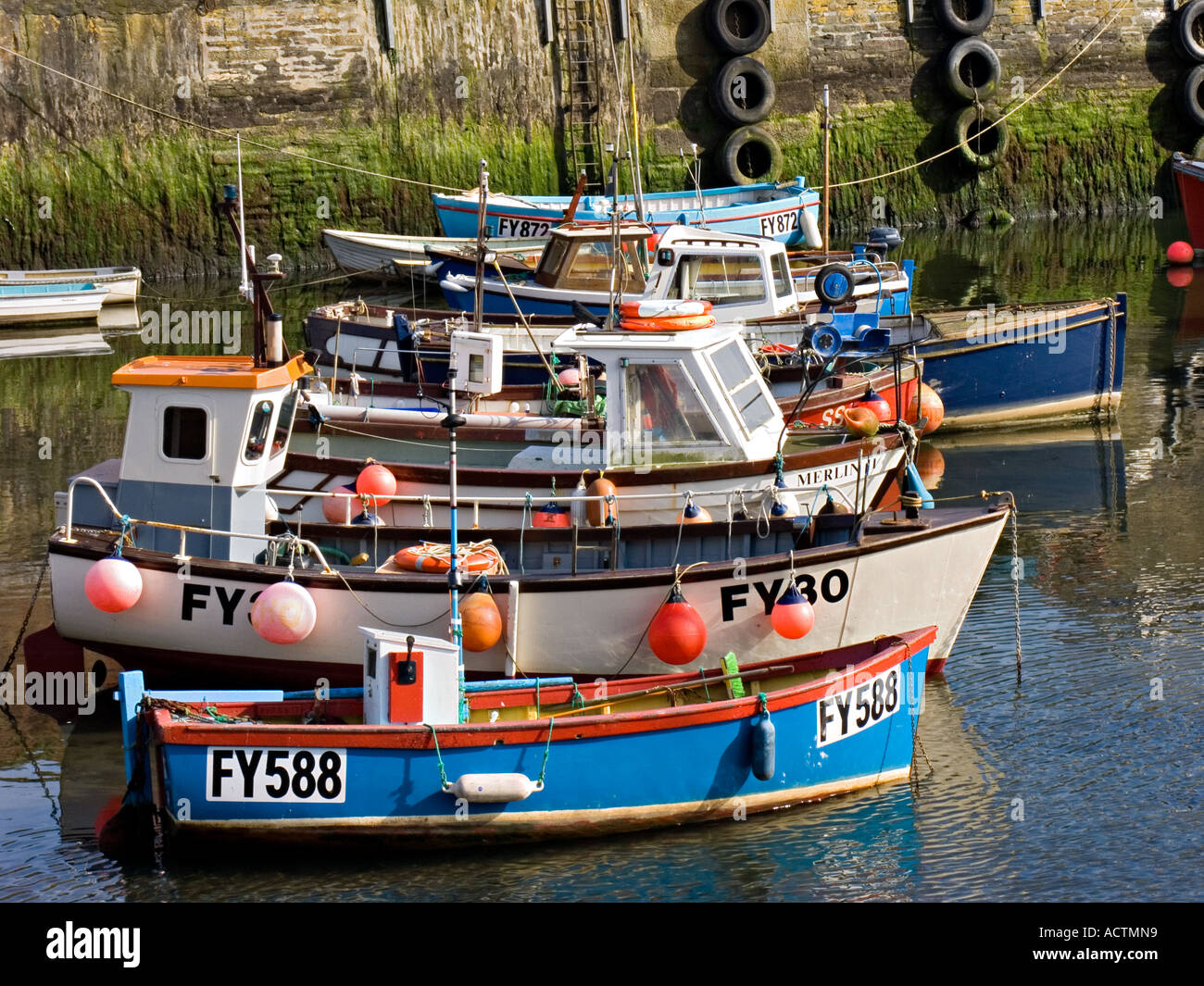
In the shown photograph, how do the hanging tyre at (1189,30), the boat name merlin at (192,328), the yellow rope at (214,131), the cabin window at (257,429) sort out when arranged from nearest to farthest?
1. the cabin window at (257,429)
2. the boat name merlin at (192,328)
3. the yellow rope at (214,131)
4. the hanging tyre at (1189,30)

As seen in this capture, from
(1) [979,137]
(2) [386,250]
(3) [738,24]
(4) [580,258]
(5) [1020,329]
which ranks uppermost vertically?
(3) [738,24]

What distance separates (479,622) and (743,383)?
3057 millimetres

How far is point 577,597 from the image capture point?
996 centimetres

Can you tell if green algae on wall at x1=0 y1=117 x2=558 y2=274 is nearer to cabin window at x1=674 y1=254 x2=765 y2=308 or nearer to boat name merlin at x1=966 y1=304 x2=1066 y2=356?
cabin window at x1=674 y1=254 x2=765 y2=308

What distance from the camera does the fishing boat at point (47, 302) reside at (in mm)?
23750

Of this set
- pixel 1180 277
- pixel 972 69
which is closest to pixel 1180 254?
pixel 1180 277

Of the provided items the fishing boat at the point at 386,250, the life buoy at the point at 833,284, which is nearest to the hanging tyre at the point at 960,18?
the fishing boat at the point at 386,250

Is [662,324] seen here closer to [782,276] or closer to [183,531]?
[183,531]

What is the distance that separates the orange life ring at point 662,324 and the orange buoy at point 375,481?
1941 millimetres

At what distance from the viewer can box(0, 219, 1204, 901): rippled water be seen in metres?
8.38

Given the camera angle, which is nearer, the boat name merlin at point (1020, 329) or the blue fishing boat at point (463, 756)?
the blue fishing boat at point (463, 756)

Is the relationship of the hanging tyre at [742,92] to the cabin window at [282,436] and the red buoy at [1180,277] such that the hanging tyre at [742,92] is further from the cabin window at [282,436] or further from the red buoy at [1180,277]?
the cabin window at [282,436]

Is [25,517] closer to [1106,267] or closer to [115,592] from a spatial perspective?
[115,592]
